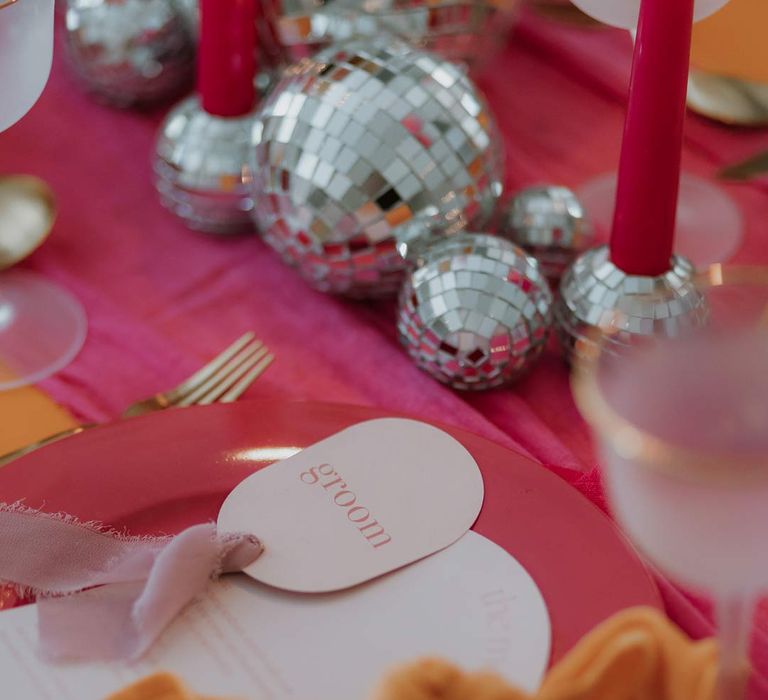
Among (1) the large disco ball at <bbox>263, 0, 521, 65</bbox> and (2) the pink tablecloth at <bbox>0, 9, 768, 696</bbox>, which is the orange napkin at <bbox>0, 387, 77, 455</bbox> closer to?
(2) the pink tablecloth at <bbox>0, 9, 768, 696</bbox>

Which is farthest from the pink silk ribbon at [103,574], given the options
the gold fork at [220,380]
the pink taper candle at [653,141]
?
the pink taper candle at [653,141]

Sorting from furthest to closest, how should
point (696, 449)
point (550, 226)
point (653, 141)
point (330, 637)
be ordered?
point (550, 226)
point (653, 141)
point (330, 637)
point (696, 449)

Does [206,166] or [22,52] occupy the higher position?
[22,52]

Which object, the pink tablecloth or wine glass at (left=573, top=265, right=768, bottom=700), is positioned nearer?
wine glass at (left=573, top=265, right=768, bottom=700)

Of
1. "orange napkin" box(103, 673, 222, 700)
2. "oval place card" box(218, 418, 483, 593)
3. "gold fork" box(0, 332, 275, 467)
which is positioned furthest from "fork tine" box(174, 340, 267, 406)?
"orange napkin" box(103, 673, 222, 700)

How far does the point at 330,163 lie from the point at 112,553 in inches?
9.7

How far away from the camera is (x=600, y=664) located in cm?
35

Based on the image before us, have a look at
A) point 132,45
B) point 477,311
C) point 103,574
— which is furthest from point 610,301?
point 132,45

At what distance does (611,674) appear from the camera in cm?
35

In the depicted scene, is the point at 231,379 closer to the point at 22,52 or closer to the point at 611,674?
the point at 22,52

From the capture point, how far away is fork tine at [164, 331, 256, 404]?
60 cm

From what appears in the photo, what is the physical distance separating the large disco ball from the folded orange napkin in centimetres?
45

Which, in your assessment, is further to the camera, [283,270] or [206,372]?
[283,270]

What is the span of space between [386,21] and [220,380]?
0.84 feet
